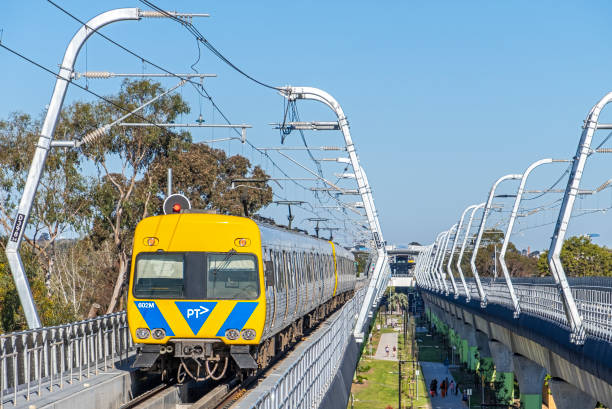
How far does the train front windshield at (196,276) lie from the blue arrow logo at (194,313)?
0.45 feet

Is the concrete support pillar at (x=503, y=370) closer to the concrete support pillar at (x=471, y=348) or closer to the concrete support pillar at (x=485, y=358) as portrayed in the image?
the concrete support pillar at (x=485, y=358)

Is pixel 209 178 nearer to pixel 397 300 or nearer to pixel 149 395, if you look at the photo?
pixel 149 395

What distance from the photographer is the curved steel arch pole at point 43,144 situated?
16.8 metres

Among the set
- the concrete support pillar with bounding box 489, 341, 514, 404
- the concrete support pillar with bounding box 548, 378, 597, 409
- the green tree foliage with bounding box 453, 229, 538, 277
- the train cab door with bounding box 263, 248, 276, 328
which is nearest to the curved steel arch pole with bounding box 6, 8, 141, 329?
the train cab door with bounding box 263, 248, 276, 328

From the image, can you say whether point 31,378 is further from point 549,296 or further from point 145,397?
point 549,296

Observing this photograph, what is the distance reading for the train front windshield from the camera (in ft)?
60.0

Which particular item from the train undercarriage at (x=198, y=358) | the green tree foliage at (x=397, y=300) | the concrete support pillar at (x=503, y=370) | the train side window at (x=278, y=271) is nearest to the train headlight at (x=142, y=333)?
the train undercarriage at (x=198, y=358)

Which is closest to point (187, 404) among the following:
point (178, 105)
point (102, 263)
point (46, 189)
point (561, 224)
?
point (561, 224)

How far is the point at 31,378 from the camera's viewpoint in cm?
1566

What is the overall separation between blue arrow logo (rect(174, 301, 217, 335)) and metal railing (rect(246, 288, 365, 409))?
7.22ft

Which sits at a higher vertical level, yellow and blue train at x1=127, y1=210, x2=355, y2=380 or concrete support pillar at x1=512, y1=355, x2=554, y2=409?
yellow and blue train at x1=127, y1=210, x2=355, y2=380

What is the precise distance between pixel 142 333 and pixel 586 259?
7108cm

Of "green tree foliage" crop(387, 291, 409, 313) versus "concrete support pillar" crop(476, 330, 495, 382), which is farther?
"green tree foliage" crop(387, 291, 409, 313)

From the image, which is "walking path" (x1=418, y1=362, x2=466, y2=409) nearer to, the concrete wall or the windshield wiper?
the concrete wall
